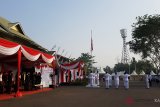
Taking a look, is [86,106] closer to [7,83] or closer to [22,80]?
[7,83]

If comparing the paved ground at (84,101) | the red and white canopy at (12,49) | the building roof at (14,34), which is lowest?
the paved ground at (84,101)

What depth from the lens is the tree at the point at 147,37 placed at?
4466 cm

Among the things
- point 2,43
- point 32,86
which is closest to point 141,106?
point 2,43

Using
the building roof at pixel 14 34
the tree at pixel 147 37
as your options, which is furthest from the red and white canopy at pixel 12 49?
the tree at pixel 147 37

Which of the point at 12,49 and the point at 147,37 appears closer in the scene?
the point at 12,49

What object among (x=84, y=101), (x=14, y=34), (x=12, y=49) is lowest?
(x=84, y=101)

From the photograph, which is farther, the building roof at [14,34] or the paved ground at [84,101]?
the building roof at [14,34]

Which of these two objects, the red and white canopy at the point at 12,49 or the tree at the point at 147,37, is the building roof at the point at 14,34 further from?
the tree at the point at 147,37

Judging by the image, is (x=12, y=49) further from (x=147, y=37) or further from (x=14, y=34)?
(x=147, y=37)

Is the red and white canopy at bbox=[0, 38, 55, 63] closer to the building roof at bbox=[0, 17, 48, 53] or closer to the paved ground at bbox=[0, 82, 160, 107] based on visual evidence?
the paved ground at bbox=[0, 82, 160, 107]

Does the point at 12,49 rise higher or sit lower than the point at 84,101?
higher

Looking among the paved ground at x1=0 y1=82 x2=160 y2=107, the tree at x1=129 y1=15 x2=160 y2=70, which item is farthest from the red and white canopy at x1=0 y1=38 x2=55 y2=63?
the tree at x1=129 y1=15 x2=160 y2=70

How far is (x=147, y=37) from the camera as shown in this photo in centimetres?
4594

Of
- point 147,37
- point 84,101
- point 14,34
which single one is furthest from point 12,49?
point 147,37
